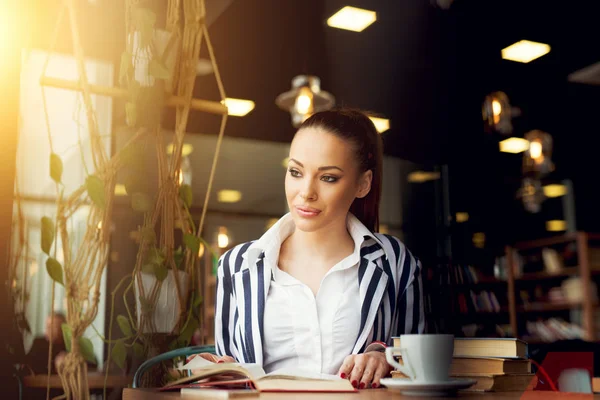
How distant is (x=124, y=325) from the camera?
1701mm

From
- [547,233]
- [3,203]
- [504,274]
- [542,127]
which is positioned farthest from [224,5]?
[547,233]

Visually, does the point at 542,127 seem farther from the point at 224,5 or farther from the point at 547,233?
the point at 224,5

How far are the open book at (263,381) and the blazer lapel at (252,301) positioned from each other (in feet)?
1.13

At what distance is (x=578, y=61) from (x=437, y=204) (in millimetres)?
2914

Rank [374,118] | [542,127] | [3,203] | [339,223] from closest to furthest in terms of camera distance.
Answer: [339,223]
[374,118]
[3,203]
[542,127]

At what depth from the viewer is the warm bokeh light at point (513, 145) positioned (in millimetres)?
6727

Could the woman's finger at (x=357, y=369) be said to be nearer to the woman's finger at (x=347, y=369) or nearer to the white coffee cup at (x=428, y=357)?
the woman's finger at (x=347, y=369)

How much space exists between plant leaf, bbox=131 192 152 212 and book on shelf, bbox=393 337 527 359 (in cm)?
100

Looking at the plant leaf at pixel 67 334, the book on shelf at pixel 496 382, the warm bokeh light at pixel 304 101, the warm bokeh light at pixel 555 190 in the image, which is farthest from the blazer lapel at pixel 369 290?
the warm bokeh light at pixel 555 190

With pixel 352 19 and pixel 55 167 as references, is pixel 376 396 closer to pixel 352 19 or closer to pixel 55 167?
pixel 55 167

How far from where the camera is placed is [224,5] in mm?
3418

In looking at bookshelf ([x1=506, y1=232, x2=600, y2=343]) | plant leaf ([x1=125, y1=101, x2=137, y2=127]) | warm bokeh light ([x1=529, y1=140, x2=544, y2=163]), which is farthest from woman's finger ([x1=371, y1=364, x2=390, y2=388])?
bookshelf ([x1=506, y1=232, x2=600, y2=343])

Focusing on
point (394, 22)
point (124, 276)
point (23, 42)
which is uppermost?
point (394, 22)

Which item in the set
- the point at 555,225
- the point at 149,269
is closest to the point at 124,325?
the point at 149,269
